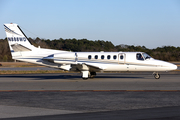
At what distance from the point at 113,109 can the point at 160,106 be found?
2068 millimetres

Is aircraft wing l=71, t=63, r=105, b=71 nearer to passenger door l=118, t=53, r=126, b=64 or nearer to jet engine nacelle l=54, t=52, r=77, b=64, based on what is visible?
jet engine nacelle l=54, t=52, r=77, b=64

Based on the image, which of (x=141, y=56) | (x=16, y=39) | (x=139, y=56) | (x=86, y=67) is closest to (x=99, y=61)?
(x=86, y=67)

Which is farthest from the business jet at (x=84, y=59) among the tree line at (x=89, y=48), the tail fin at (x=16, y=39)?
the tree line at (x=89, y=48)

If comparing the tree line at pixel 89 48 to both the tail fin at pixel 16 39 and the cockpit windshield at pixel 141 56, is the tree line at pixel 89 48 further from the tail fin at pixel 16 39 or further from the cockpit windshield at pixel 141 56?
the tail fin at pixel 16 39

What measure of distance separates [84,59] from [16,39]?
735 cm

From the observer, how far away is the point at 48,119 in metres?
7.61

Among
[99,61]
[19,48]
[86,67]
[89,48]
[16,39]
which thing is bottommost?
[86,67]

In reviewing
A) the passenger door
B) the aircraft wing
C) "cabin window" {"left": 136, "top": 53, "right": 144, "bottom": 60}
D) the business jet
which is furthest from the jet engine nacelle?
"cabin window" {"left": 136, "top": 53, "right": 144, "bottom": 60}

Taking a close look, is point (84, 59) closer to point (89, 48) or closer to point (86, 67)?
point (86, 67)

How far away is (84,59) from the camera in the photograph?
23469mm

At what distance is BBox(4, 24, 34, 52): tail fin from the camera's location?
2417cm

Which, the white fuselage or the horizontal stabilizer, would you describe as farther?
the horizontal stabilizer

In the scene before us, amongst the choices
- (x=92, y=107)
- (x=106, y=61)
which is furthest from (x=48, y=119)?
(x=106, y=61)

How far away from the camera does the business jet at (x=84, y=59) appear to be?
2239 centimetres
